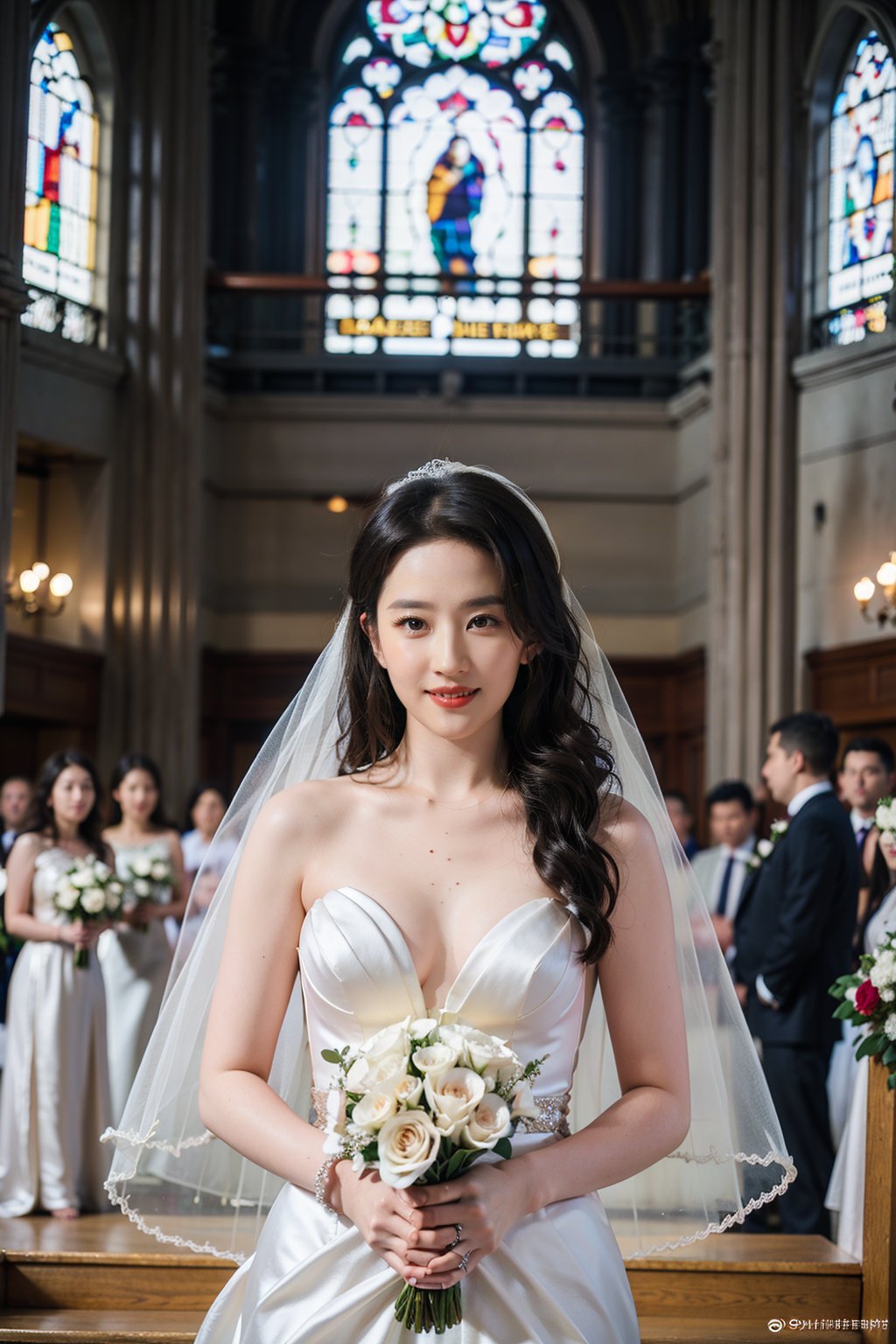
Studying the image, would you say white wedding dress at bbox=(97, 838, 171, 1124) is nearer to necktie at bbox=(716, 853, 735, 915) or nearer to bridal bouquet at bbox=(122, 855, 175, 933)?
bridal bouquet at bbox=(122, 855, 175, 933)

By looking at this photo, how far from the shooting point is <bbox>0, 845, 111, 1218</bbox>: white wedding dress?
6570 millimetres

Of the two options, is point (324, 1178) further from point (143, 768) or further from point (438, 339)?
point (438, 339)

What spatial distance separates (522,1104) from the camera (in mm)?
2131

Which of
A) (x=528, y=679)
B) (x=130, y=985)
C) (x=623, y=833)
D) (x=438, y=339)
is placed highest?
(x=438, y=339)

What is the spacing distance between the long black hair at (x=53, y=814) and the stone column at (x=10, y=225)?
303 cm

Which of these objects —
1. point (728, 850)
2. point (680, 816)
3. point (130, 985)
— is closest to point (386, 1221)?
point (130, 985)

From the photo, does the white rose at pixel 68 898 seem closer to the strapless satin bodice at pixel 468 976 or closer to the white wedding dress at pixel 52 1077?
the white wedding dress at pixel 52 1077

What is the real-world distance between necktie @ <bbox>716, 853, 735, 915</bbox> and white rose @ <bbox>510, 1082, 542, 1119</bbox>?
6.58 m

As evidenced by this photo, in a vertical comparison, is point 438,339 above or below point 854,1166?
above

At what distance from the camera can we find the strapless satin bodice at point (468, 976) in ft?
7.66

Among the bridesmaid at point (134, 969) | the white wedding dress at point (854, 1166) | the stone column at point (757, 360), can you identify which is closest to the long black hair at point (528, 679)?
the white wedding dress at point (854, 1166)

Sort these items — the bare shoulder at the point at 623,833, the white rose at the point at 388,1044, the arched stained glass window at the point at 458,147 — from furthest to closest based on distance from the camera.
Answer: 1. the arched stained glass window at the point at 458,147
2. the bare shoulder at the point at 623,833
3. the white rose at the point at 388,1044

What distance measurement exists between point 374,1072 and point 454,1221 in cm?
21

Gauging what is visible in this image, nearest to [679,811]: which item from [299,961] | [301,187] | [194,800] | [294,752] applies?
[194,800]
